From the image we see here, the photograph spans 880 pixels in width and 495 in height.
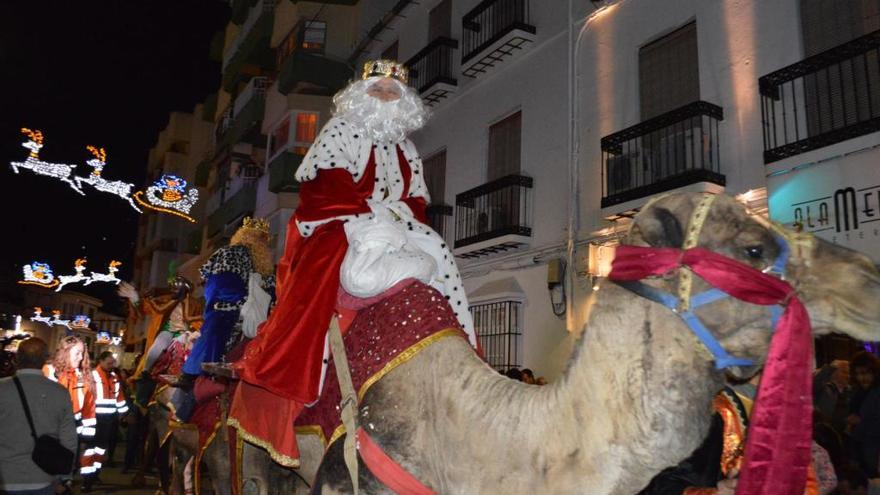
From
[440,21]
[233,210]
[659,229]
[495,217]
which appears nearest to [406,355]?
[659,229]

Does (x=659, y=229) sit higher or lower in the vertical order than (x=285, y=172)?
lower

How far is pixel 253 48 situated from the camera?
30.7 m

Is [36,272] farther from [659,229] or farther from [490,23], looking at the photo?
[659,229]

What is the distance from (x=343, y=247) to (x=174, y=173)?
4559 cm

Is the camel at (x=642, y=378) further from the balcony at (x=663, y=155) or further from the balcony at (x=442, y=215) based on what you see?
the balcony at (x=442, y=215)

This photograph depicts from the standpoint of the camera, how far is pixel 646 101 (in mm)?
12883

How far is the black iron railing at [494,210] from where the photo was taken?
48.6ft

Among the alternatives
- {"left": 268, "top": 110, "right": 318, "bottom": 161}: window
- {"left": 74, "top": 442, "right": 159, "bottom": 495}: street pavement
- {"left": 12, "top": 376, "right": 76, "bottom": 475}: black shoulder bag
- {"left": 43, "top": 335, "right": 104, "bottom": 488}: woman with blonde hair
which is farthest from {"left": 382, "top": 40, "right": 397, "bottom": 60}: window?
{"left": 12, "top": 376, "right": 76, "bottom": 475}: black shoulder bag

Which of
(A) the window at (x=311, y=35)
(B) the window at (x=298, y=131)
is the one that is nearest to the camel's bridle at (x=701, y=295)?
(B) the window at (x=298, y=131)

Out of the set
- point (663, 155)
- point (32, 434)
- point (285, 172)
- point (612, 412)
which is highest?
point (285, 172)

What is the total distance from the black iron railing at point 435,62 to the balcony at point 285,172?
19.6 feet

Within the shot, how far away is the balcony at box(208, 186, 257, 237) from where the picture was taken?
27.8m

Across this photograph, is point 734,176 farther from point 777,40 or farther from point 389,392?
point 389,392

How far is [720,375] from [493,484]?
0.85 m
